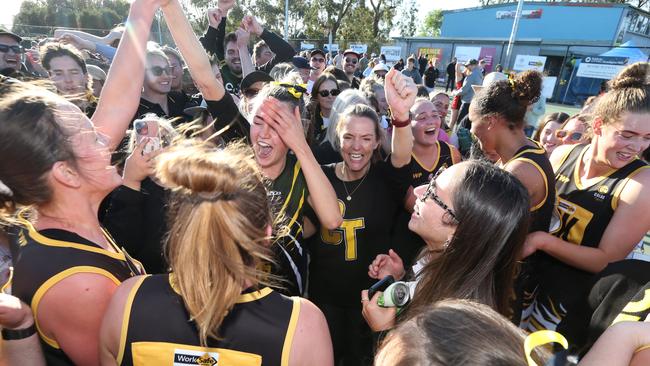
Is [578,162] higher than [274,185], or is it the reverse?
[578,162]

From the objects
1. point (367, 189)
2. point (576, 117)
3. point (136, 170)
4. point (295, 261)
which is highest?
point (576, 117)

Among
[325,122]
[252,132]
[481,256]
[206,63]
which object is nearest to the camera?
[481,256]

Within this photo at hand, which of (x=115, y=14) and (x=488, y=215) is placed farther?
(x=115, y=14)

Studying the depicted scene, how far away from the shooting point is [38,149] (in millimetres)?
1410

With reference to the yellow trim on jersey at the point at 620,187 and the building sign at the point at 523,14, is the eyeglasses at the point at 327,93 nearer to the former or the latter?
the yellow trim on jersey at the point at 620,187

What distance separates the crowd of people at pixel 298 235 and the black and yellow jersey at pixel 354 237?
0.05 feet

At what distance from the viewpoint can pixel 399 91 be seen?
91.7 inches

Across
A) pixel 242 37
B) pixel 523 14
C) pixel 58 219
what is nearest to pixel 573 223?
pixel 58 219

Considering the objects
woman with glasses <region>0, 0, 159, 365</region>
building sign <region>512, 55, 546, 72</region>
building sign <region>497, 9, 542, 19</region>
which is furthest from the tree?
woman with glasses <region>0, 0, 159, 365</region>

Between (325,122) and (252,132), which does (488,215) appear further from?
(325,122)

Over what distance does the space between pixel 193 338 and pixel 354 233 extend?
1722mm

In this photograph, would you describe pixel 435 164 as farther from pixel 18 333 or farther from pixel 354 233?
pixel 18 333

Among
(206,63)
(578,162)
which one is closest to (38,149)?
(206,63)

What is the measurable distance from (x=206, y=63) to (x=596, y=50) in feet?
91.2
